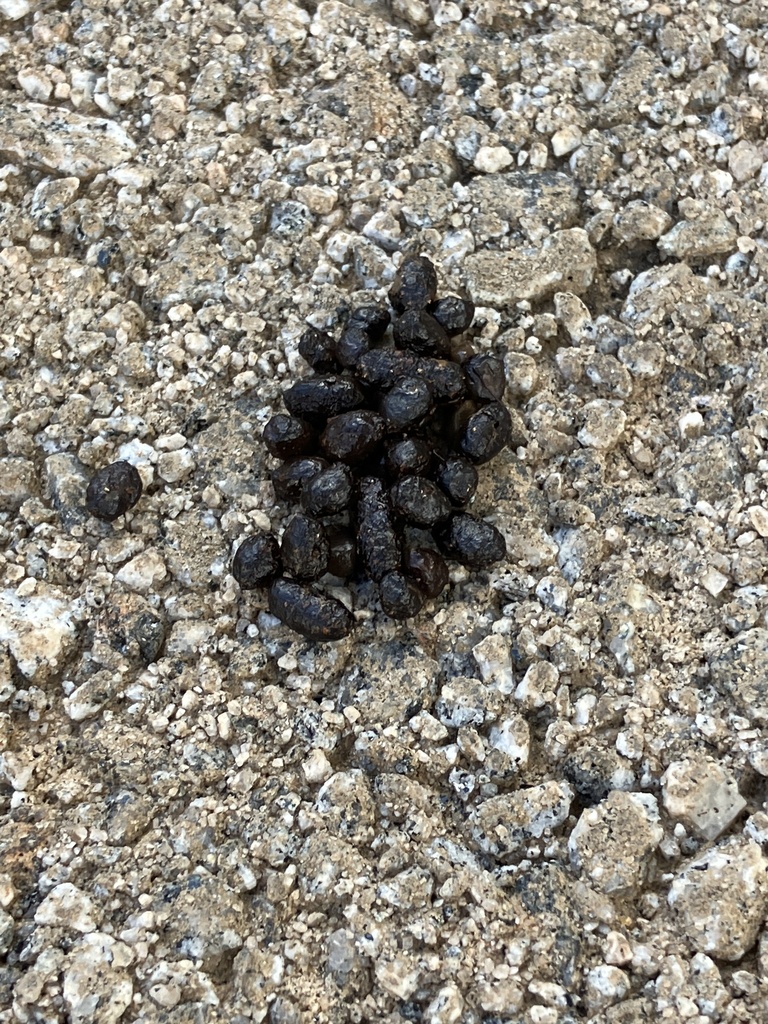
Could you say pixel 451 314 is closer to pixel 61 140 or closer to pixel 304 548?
pixel 304 548

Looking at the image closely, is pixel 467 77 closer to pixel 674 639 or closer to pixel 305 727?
pixel 674 639

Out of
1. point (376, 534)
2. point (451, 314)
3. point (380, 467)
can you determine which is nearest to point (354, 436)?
point (380, 467)

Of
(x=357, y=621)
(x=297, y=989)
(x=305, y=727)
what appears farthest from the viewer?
(x=357, y=621)

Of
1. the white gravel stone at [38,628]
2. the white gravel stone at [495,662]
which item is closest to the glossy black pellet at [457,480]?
the white gravel stone at [495,662]

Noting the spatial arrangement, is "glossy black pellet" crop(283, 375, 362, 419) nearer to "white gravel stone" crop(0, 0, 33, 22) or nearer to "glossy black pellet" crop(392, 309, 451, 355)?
"glossy black pellet" crop(392, 309, 451, 355)

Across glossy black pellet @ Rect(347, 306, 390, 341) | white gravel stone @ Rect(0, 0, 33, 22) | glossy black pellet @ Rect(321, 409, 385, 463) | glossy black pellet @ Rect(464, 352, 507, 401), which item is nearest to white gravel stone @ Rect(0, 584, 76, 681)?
glossy black pellet @ Rect(321, 409, 385, 463)

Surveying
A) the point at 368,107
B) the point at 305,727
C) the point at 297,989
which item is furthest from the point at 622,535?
the point at 368,107
